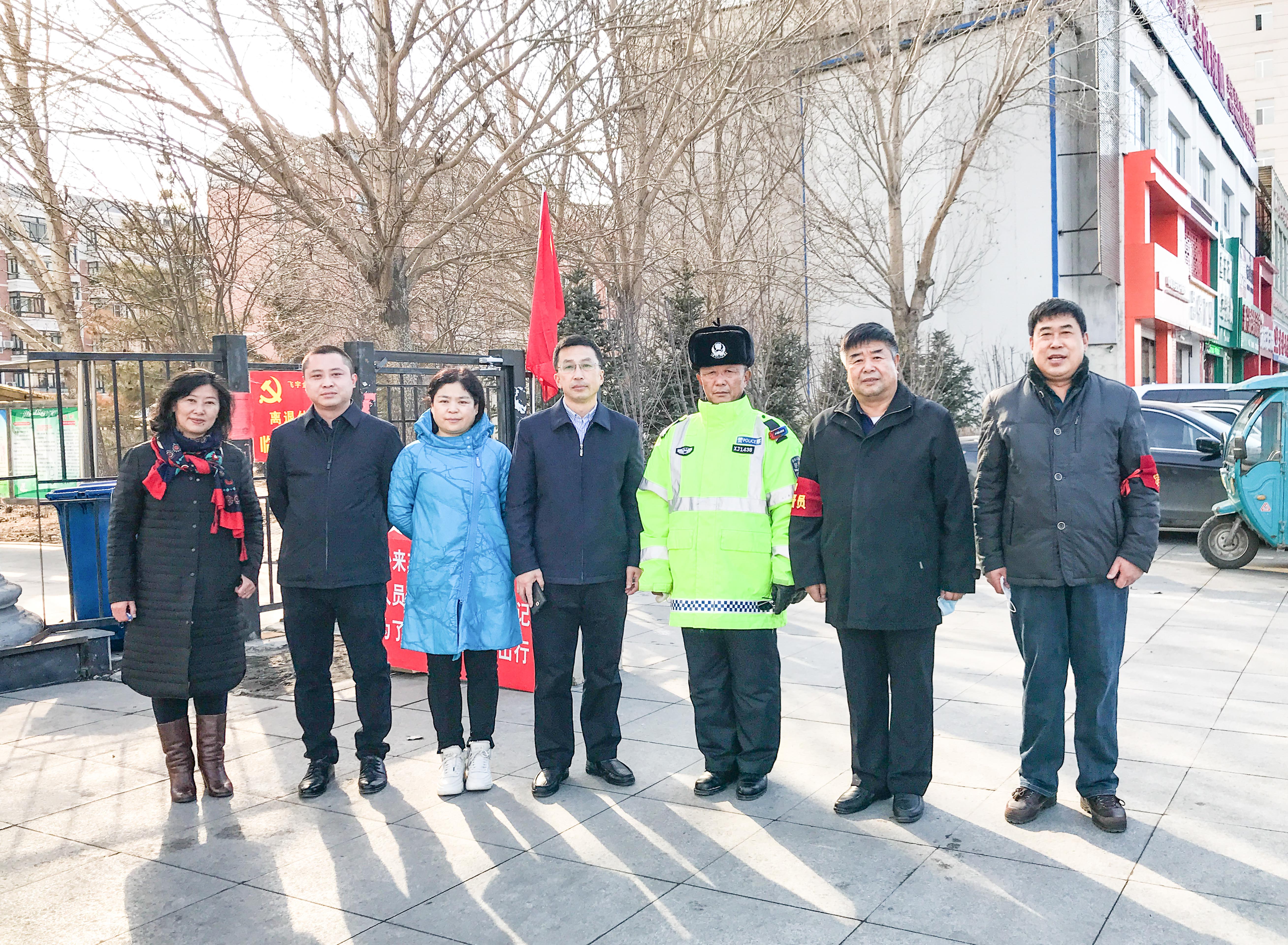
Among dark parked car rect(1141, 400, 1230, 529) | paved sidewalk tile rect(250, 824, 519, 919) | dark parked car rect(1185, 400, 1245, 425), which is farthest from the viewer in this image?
dark parked car rect(1185, 400, 1245, 425)

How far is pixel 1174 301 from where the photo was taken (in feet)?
95.7

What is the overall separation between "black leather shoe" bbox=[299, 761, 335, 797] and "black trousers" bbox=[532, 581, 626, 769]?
94cm

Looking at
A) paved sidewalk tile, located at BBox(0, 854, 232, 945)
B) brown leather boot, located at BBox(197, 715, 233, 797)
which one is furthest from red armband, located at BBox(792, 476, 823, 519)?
brown leather boot, located at BBox(197, 715, 233, 797)

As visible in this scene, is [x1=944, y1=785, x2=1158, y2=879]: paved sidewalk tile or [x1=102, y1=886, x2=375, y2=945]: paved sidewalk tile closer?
[x1=102, y1=886, x2=375, y2=945]: paved sidewalk tile

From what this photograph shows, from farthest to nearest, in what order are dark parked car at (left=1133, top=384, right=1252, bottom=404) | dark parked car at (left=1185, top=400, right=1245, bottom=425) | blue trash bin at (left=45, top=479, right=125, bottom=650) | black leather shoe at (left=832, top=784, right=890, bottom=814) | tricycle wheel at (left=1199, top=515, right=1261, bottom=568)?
dark parked car at (left=1133, top=384, right=1252, bottom=404) < dark parked car at (left=1185, top=400, right=1245, bottom=425) < tricycle wheel at (left=1199, top=515, right=1261, bottom=568) < blue trash bin at (left=45, top=479, right=125, bottom=650) < black leather shoe at (left=832, top=784, right=890, bottom=814)

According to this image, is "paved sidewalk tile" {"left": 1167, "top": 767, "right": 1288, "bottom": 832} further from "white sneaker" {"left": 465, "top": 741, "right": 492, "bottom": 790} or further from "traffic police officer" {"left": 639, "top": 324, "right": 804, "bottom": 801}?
"white sneaker" {"left": 465, "top": 741, "right": 492, "bottom": 790}

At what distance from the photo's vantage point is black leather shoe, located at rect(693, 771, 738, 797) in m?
4.50

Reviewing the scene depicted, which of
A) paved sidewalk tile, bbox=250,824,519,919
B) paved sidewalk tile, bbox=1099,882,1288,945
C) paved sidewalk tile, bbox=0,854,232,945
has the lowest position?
paved sidewalk tile, bbox=250,824,519,919

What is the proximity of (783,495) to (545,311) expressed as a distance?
2.81 m

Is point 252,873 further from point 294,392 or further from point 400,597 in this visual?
point 294,392

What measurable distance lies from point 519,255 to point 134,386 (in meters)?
14.5

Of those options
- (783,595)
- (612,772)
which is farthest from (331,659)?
(783,595)

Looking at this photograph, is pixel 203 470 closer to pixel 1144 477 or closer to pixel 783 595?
pixel 783 595

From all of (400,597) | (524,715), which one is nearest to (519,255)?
(400,597)
